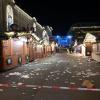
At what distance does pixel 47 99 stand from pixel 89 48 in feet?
174

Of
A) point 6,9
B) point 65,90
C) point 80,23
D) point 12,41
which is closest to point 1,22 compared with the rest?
point 6,9

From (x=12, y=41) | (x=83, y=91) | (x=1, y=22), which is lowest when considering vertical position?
(x=83, y=91)

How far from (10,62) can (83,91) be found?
14434mm

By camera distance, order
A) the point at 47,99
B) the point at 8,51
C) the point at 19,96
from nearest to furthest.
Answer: the point at 47,99 → the point at 19,96 → the point at 8,51

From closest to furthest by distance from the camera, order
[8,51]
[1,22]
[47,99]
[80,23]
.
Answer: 1. [47,99]
2. [8,51]
3. [1,22]
4. [80,23]

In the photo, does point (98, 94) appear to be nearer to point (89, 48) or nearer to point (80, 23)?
point (89, 48)

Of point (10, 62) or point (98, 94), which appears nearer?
point (98, 94)

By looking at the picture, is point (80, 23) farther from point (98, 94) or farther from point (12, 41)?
point (98, 94)

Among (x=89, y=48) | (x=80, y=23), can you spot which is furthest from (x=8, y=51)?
(x=80, y=23)

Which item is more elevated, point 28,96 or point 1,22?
point 1,22

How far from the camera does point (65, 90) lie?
13.0m

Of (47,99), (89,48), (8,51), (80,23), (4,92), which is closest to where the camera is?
(47,99)

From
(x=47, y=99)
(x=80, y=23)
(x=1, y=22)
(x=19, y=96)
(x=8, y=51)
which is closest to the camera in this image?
(x=47, y=99)

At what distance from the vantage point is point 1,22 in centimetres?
4750
